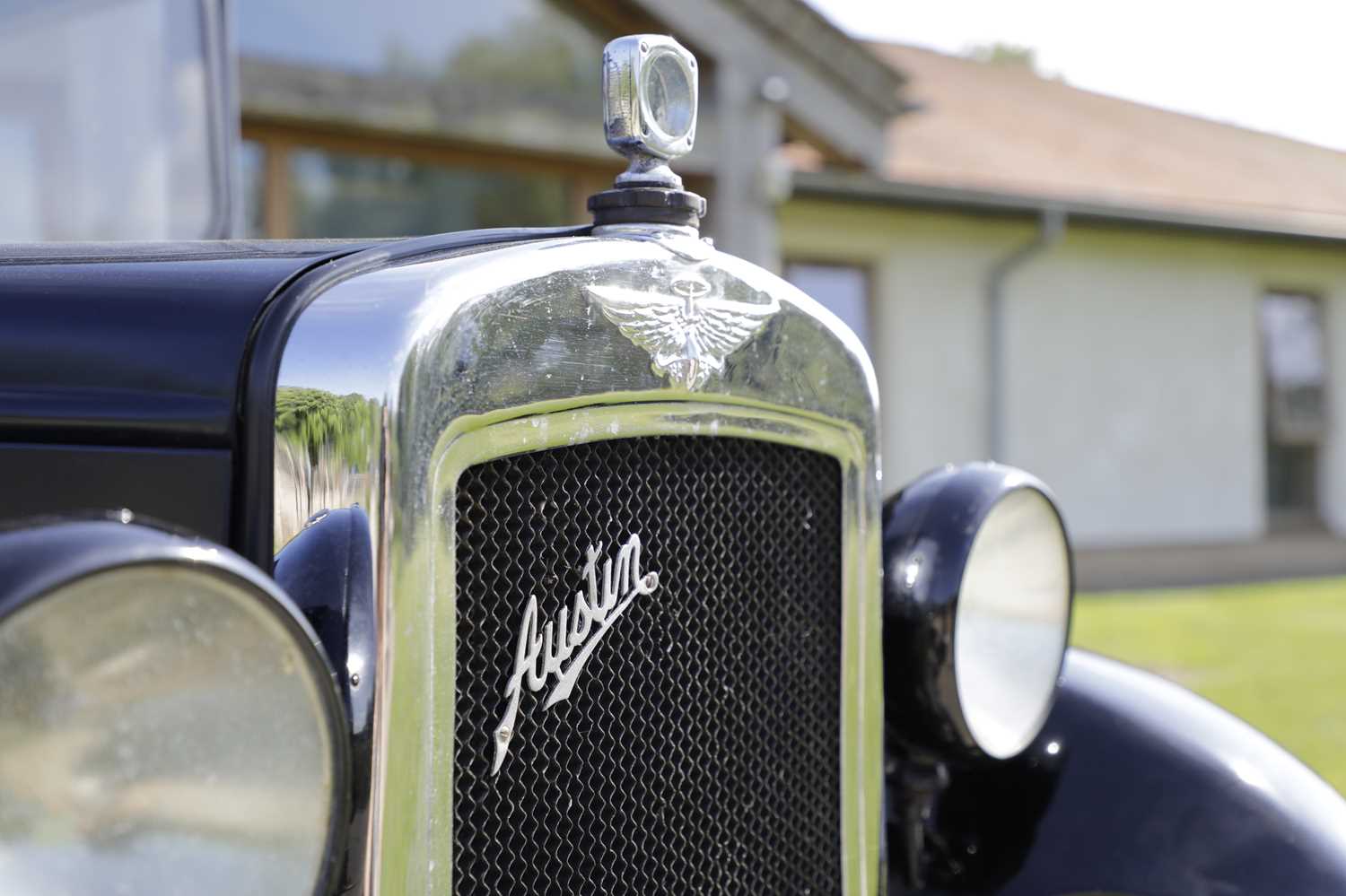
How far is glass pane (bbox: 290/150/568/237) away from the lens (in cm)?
647

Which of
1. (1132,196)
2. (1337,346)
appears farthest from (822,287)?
(1337,346)

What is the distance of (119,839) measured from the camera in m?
0.95

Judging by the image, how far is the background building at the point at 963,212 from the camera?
641cm

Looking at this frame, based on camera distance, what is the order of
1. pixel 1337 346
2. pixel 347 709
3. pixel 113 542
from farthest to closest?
pixel 1337 346
pixel 347 709
pixel 113 542

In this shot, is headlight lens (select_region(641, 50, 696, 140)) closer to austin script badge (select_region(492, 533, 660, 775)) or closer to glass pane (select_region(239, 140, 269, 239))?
austin script badge (select_region(492, 533, 660, 775))

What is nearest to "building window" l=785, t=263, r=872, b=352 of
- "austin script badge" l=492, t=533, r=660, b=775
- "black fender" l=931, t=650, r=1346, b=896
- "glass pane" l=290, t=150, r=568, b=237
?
"glass pane" l=290, t=150, r=568, b=237

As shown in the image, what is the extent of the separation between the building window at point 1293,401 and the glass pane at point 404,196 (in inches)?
297

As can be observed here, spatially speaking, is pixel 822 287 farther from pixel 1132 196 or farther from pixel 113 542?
pixel 113 542

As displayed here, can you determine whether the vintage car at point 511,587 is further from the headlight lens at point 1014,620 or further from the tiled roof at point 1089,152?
the tiled roof at point 1089,152

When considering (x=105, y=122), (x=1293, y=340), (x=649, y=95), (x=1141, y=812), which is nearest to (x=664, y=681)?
(x=649, y=95)

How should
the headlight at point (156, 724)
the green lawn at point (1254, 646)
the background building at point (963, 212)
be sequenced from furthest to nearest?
the background building at point (963, 212), the green lawn at point (1254, 646), the headlight at point (156, 724)

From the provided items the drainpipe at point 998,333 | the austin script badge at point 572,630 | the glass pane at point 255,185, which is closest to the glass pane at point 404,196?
the glass pane at point 255,185

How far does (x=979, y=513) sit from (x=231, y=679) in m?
1.07

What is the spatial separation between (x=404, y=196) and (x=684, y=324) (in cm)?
547
